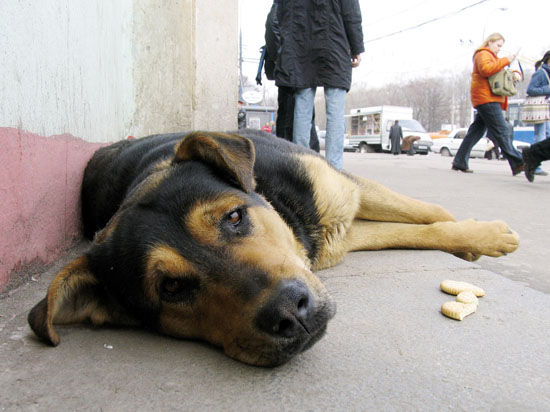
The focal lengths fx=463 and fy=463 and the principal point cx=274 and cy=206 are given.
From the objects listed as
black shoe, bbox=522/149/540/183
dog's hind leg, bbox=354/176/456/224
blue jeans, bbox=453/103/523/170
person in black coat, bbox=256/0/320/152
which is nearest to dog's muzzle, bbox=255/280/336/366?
dog's hind leg, bbox=354/176/456/224

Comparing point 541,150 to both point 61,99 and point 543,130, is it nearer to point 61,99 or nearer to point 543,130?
point 543,130

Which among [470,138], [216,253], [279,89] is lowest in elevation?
[216,253]

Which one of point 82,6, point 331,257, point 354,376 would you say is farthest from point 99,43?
point 354,376

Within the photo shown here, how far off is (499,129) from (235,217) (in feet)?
26.6

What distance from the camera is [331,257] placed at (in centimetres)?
314

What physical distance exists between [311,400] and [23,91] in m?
2.30

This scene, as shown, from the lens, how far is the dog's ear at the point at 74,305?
1.94m

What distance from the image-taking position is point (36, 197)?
286cm

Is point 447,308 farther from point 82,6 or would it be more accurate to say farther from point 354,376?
point 82,6

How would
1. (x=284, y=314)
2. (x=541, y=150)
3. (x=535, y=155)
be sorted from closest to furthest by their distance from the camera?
(x=284, y=314) < (x=541, y=150) < (x=535, y=155)

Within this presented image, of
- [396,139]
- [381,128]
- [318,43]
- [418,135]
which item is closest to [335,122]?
[318,43]

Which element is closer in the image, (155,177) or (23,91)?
(155,177)

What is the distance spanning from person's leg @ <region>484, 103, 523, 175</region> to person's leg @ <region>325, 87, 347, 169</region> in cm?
382

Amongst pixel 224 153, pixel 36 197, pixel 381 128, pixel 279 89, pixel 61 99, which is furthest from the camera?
pixel 381 128
